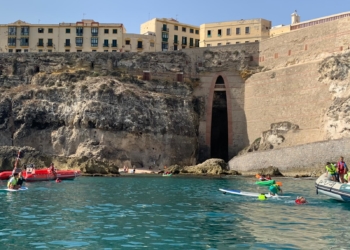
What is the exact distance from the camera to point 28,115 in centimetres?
5675

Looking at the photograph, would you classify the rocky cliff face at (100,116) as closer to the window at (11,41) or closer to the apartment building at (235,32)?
the window at (11,41)

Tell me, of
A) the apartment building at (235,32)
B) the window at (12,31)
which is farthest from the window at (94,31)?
the apartment building at (235,32)

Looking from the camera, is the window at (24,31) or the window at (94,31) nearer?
the window at (94,31)

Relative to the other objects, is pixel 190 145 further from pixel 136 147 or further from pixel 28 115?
pixel 28 115

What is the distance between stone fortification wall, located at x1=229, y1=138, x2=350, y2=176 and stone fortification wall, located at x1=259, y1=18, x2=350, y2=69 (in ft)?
46.2

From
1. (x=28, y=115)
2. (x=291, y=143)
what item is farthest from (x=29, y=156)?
(x=291, y=143)

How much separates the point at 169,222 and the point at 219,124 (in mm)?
46417

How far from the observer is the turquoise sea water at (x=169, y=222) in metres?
→ 13.4

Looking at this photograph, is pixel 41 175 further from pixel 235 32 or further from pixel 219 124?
pixel 235 32

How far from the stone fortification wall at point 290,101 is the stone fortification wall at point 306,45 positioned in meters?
1.64

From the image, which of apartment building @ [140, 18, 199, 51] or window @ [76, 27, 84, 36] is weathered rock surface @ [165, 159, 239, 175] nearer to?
apartment building @ [140, 18, 199, 51]

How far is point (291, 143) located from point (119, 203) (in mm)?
33179

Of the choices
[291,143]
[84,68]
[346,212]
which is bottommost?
[346,212]

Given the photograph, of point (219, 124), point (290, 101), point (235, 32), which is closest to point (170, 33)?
point (235, 32)
